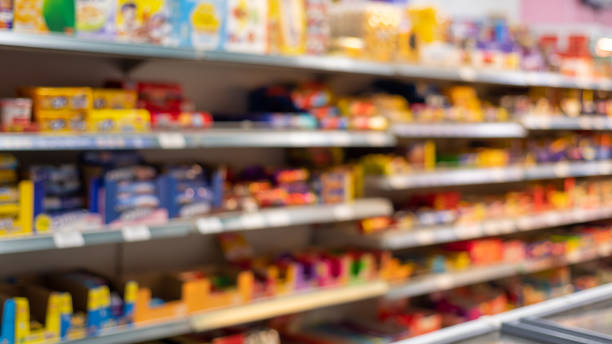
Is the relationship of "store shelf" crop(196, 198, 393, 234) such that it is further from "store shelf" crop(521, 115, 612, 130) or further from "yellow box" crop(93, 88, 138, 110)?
"store shelf" crop(521, 115, 612, 130)

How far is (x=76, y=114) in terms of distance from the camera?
2836mm

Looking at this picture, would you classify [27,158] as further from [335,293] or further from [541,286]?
[541,286]

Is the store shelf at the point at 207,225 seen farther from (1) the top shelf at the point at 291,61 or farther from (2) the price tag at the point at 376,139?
(1) the top shelf at the point at 291,61

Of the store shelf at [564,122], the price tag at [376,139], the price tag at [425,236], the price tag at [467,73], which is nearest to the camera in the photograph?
the price tag at [376,139]

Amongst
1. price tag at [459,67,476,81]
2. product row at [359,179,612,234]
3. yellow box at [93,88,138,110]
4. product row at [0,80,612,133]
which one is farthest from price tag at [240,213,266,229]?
price tag at [459,67,476,81]

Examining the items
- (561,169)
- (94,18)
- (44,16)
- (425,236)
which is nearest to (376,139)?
(425,236)

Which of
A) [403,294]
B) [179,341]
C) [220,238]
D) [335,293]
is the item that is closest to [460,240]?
[403,294]

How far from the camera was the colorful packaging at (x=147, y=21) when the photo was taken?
2.94m

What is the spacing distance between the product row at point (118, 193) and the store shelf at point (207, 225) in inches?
1.7

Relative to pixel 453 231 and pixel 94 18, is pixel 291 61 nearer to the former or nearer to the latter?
pixel 94 18

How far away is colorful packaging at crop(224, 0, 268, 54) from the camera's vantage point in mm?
3279

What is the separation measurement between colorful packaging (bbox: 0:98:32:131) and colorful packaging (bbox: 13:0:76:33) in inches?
10.0

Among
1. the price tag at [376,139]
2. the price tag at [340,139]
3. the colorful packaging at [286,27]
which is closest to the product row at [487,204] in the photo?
the price tag at [376,139]

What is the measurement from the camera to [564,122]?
5.24m
